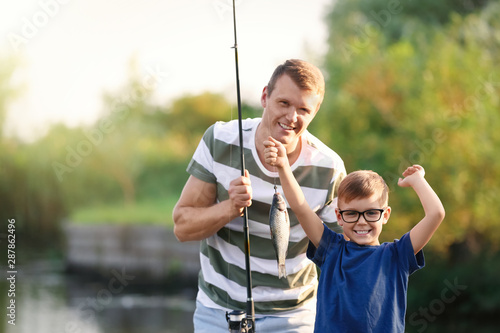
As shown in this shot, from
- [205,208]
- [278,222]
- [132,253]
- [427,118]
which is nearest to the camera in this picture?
[278,222]

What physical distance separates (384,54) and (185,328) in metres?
5.88

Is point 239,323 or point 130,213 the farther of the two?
point 130,213

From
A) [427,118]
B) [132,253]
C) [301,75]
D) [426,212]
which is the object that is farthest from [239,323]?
[132,253]

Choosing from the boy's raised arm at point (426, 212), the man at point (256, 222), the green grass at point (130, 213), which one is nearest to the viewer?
the boy's raised arm at point (426, 212)

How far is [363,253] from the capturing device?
2.01m

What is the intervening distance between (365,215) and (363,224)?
4 centimetres

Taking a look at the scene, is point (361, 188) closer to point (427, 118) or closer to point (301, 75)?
point (301, 75)

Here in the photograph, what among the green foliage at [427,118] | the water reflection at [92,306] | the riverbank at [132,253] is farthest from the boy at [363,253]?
the riverbank at [132,253]

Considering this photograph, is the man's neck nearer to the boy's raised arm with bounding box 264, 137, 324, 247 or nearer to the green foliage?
the boy's raised arm with bounding box 264, 137, 324, 247

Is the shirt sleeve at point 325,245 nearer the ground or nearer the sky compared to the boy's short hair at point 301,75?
nearer the ground

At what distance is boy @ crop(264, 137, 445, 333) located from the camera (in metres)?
1.93

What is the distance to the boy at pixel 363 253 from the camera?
193 cm

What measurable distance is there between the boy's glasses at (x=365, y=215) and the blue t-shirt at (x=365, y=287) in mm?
92

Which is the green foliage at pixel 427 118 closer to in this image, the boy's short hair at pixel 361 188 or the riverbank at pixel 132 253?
the riverbank at pixel 132 253
